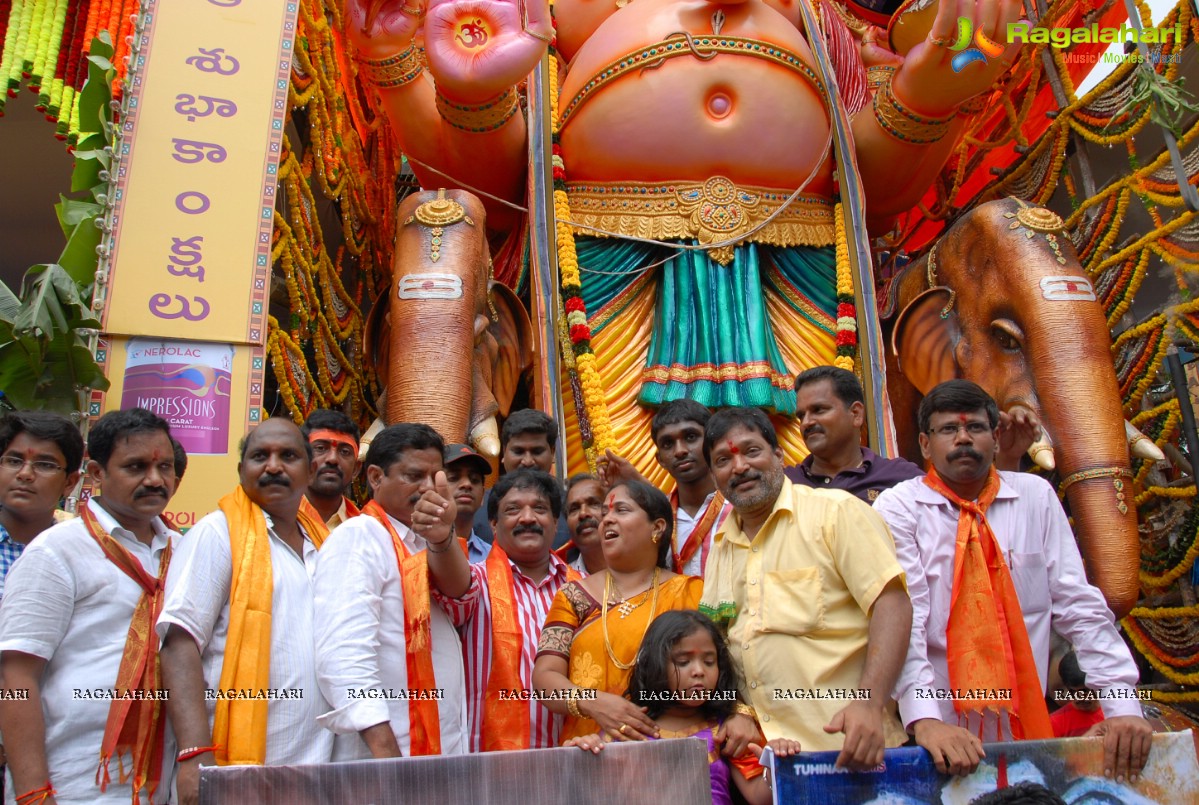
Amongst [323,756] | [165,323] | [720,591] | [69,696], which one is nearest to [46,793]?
[69,696]

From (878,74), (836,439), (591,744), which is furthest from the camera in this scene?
(878,74)

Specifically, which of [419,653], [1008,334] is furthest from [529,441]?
[1008,334]

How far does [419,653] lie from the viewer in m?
2.34

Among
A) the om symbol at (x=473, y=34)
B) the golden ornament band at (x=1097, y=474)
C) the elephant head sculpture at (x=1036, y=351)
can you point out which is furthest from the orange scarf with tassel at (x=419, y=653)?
the om symbol at (x=473, y=34)

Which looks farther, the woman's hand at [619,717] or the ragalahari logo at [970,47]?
the ragalahari logo at [970,47]

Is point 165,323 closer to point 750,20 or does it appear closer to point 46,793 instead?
point 46,793

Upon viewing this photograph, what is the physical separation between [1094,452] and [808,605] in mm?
2760

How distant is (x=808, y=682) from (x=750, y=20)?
13.6ft

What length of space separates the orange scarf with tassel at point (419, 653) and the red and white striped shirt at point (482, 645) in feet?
0.40

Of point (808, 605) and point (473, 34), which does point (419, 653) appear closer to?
point (808, 605)

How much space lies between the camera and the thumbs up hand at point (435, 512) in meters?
2.20

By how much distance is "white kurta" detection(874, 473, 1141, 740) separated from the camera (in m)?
2.40

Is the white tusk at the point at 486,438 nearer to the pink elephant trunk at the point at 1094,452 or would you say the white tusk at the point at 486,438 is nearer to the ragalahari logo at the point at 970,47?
the pink elephant trunk at the point at 1094,452

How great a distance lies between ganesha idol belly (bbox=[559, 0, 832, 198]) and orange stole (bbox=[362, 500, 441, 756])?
3.47 metres
